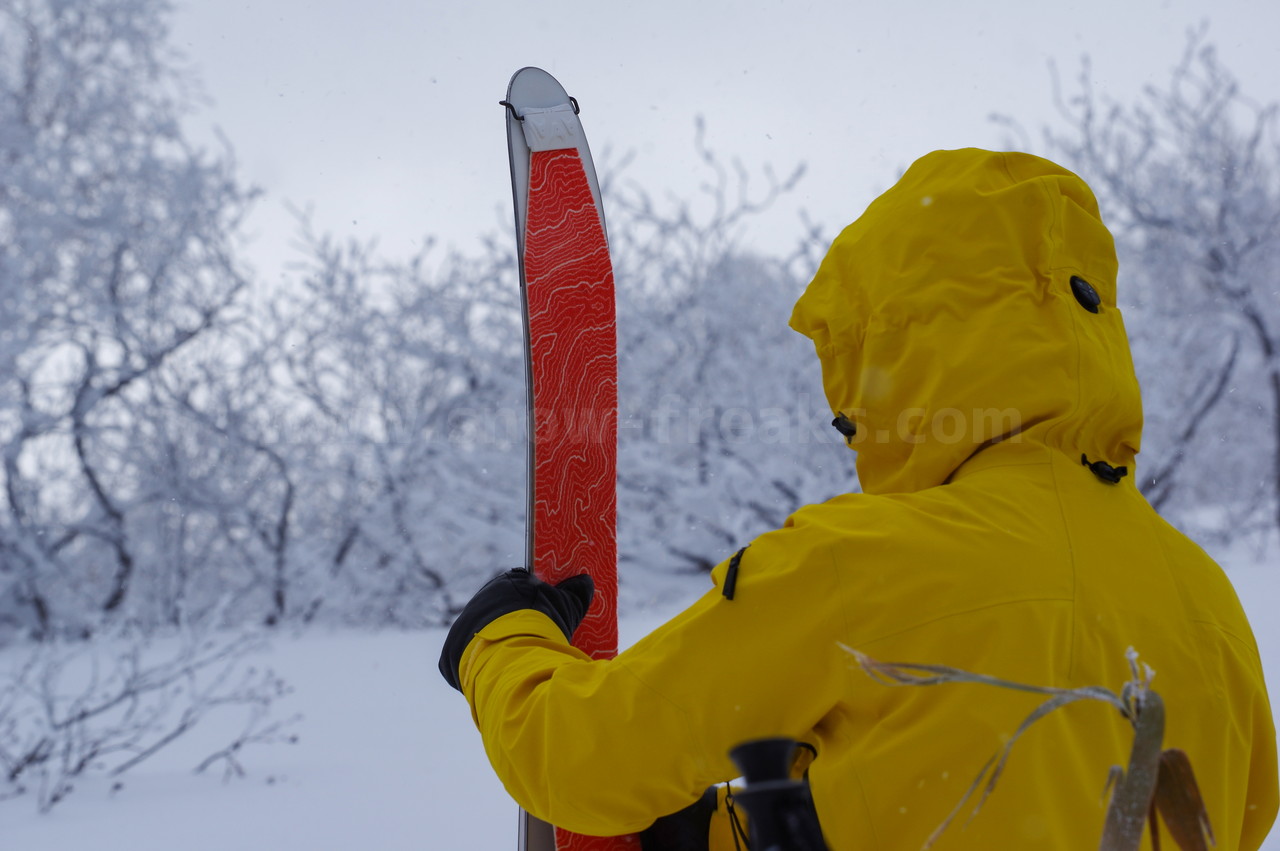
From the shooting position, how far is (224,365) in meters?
5.38

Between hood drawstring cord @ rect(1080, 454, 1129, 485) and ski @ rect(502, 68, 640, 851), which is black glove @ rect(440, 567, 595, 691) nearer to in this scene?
ski @ rect(502, 68, 640, 851)

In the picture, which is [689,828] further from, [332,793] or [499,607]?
[332,793]

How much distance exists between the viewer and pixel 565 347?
1.62 metres

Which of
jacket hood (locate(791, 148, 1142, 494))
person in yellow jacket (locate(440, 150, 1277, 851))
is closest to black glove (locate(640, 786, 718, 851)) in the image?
person in yellow jacket (locate(440, 150, 1277, 851))

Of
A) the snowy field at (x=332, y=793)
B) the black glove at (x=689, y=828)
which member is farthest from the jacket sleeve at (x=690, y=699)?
the snowy field at (x=332, y=793)

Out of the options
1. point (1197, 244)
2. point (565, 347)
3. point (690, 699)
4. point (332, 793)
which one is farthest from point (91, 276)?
point (1197, 244)

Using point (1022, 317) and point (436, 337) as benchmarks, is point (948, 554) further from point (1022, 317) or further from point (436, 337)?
point (436, 337)

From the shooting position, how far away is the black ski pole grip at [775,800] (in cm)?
69

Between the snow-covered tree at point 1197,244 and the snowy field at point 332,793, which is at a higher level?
the snow-covered tree at point 1197,244

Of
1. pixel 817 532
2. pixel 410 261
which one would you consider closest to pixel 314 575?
pixel 410 261

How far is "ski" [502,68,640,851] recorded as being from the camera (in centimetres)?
152

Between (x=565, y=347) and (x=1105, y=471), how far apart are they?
1.07m

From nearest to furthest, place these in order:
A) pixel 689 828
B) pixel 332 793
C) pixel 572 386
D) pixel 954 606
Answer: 1. pixel 954 606
2. pixel 689 828
3. pixel 572 386
4. pixel 332 793

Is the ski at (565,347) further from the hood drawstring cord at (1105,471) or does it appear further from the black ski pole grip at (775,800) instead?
the hood drawstring cord at (1105,471)
